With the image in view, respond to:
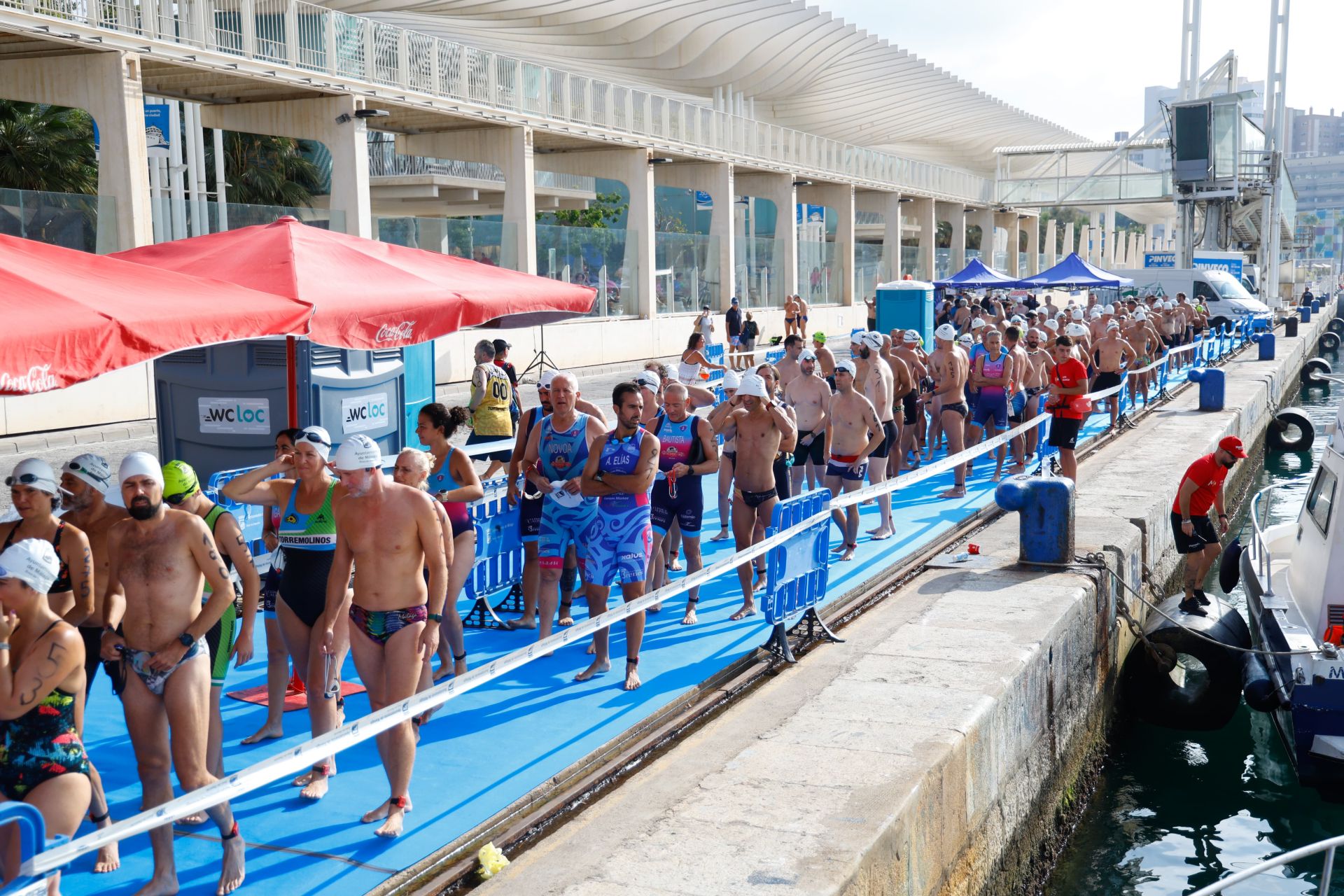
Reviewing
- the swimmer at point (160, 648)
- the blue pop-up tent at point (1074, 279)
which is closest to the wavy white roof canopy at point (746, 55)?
the blue pop-up tent at point (1074, 279)

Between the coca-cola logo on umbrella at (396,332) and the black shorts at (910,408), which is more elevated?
the coca-cola logo on umbrella at (396,332)

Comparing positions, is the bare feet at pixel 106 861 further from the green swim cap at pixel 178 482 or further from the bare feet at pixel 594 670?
the bare feet at pixel 594 670

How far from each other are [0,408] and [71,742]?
50.6ft

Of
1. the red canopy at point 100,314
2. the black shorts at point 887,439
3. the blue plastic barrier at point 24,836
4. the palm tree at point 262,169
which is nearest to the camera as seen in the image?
the blue plastic barrier at point 24,836

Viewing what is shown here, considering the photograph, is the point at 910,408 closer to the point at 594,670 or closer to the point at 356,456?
the point at 594,670

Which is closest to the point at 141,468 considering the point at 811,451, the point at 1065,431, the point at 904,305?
the point at 811,451

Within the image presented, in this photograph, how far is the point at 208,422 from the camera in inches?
352

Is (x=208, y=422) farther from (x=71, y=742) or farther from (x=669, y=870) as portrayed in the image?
(x=669, y=870)

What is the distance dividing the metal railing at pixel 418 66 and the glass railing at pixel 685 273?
8.53 feet

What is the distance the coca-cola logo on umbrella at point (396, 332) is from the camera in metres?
7.42

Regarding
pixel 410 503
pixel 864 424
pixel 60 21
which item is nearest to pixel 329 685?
pixel 410 503

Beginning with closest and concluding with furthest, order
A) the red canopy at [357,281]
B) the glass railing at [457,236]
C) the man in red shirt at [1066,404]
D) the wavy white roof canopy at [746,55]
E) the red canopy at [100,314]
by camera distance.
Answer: the red canopy at [100,314] → the red canopy at [357,281] → the man in red shirt at [1066,404] → the glass railing at [457,236] → the wavy white roof canopy at [746,55]

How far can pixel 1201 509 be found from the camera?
37.0 feet

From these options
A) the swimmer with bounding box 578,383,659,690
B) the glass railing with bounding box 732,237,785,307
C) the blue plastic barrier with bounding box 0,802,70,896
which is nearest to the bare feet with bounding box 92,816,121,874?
the blue plastic barrier with bounding box 0,802,70,896
